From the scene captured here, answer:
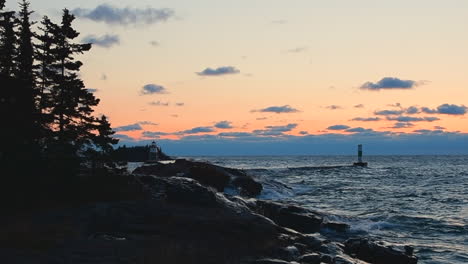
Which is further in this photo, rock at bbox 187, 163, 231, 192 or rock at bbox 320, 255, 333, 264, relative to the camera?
rock at bbox 187, 163, 231, 192

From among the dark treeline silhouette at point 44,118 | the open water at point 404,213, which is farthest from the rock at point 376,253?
the dark treeline silhouette at point 44,118

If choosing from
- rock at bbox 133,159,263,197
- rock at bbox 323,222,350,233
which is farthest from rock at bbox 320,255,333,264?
rock at bbox 133,159,263,197

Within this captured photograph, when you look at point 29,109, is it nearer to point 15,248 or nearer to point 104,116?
point 104,116

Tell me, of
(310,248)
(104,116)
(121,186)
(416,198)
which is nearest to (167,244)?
(310,248)

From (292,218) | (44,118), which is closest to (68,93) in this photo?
(44,118)

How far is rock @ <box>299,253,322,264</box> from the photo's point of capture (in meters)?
20.2

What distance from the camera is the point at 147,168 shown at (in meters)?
58.2

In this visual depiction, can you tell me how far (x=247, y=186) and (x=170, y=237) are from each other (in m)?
32.7

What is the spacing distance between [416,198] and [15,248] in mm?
42224

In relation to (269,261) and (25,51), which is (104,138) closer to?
(25,51)

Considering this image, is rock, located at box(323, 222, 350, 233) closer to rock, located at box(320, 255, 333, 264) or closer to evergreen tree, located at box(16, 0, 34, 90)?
rock, located at box(320, 255, 333, 264)

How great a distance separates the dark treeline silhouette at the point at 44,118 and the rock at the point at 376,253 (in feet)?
48.0

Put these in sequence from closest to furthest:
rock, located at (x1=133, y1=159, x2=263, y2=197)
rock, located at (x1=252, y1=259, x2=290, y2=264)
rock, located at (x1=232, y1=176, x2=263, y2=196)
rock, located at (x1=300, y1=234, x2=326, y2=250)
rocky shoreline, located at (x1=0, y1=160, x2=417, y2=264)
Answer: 1. rocky shoreline, located at (x1=0, y1=160, x2=417, y2=264)
2. rock, located at (x1=252, y1=259, x2=290, y2=264)
3. rock, located at (x1=300, y1=234, x2=326, y2=250)
4. rock, located at (x1=133, y1=159, x2=263, y2=197)
5. rock, located at (x1=232, y1=176, x2=263, y2=196)

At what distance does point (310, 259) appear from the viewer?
2033cm
